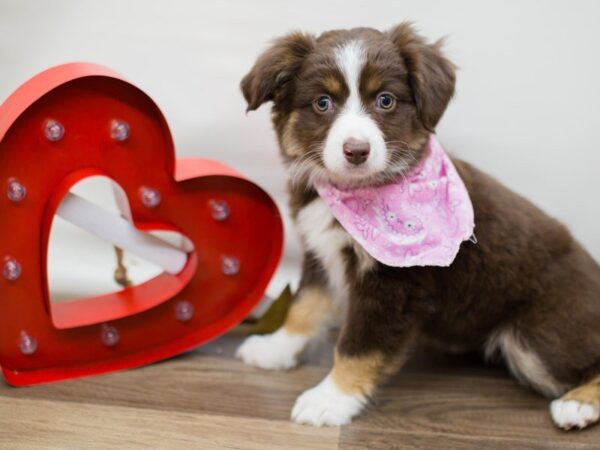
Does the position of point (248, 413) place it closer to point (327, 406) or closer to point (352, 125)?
point (327, 406)

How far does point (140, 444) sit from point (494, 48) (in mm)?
2116

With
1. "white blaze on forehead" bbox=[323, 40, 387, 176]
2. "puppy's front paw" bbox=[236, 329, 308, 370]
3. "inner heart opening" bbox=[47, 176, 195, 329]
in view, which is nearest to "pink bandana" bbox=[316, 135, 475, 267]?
"white blaze on forehead" bbox=[323, 40, 387, 176]

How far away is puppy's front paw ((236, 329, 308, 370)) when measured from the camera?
112 inches

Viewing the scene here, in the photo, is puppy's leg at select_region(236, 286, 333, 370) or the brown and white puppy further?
puppy's leg at select_region(236, 286, 333, 370)

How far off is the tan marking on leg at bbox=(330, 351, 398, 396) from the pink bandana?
37cm

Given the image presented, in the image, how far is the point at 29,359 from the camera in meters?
2.59

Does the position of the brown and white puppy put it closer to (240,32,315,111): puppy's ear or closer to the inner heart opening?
(240,32,315,111): puppy's ear

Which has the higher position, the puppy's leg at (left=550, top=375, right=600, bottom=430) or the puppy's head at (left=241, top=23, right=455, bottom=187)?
the puppy's head at (left=241, top=23, right=455, bottom=187)

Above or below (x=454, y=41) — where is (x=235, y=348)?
below

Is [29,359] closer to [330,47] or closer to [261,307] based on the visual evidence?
[261,307]

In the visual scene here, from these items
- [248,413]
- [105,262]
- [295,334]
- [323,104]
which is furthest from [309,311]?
[105,262]

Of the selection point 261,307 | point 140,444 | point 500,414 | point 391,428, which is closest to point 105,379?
point 140,444

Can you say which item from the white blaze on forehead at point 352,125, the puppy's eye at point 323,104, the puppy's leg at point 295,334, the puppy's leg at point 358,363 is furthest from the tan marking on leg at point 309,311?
the puppy's eye at point 323,104

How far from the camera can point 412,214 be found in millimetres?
2449
